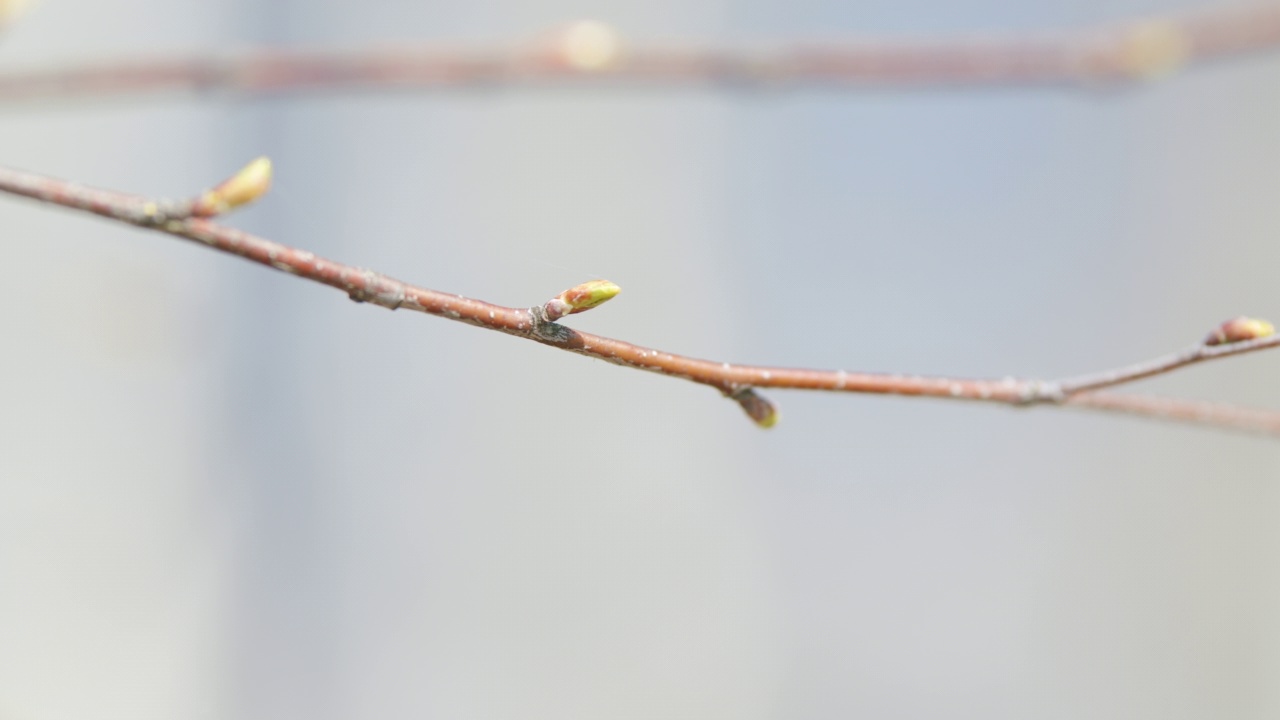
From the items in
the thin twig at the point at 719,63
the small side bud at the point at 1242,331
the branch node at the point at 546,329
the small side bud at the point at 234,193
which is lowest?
the small side bud at the point at 1242,331

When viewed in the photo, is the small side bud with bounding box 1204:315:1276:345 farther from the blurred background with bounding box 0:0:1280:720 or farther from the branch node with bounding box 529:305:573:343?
the blurred background with bounding box 0:0:1280:720

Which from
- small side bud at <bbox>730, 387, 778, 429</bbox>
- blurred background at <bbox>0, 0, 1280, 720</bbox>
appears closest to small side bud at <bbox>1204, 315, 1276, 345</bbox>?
small side bud at <bbox>730, 387, 778, 429</bbox>

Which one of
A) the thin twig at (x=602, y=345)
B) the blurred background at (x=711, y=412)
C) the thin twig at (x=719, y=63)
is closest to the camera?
the thin twig at (x=602, y=345)

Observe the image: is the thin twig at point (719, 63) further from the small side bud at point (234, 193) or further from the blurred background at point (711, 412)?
the blurred background at point (711, 412)

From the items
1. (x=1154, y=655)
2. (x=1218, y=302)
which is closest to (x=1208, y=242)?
(x=1218, y=302)

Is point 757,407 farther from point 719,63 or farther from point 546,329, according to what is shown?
point 719,63

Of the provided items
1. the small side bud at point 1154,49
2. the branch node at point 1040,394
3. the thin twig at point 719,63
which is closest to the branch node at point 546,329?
the branch node at point 1040,394
